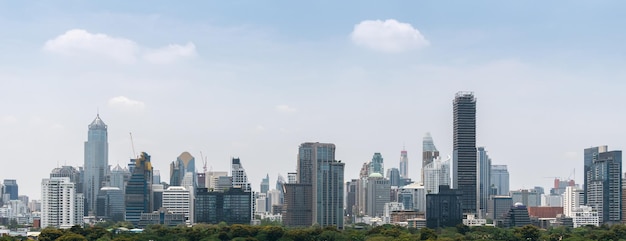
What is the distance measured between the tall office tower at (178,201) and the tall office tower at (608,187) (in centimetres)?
7791

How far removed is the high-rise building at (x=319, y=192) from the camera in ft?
546

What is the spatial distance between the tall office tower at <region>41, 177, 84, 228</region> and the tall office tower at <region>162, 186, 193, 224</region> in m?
26.0

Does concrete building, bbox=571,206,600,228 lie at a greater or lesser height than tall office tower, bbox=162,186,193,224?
lesser

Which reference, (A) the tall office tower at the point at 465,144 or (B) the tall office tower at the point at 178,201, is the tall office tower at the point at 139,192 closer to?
(B) the tall office tower at the point at 178,201

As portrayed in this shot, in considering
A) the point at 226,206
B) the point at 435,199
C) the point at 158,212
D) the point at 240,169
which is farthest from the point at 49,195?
the point at 435,199

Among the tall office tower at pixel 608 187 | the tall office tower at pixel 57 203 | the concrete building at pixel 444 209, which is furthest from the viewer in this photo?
the tall office tower at pixel 608 187

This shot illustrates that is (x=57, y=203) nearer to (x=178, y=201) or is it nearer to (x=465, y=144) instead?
(x=178, y=201)

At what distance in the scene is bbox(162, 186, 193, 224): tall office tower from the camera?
17794 cm

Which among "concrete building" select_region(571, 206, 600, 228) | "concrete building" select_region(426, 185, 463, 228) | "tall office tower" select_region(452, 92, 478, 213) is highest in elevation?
"tall office tower" select_region(452, 92, 478, 213)

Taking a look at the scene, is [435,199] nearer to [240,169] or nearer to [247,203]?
[247,203]

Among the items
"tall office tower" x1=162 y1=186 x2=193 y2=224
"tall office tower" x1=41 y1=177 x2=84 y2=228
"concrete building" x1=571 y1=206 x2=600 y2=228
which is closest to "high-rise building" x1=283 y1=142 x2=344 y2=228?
"tall office tower" x1=162 y1=186 x2=193 y2=224

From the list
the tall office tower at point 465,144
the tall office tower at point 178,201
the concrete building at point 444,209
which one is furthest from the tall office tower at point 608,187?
the tall office tower at point 178,201

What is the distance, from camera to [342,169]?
173 meters

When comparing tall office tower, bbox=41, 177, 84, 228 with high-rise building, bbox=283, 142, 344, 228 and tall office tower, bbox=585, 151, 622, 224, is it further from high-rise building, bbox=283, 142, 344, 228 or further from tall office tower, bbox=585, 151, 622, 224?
tall office tower, bbox=585, 151, 622, 224
